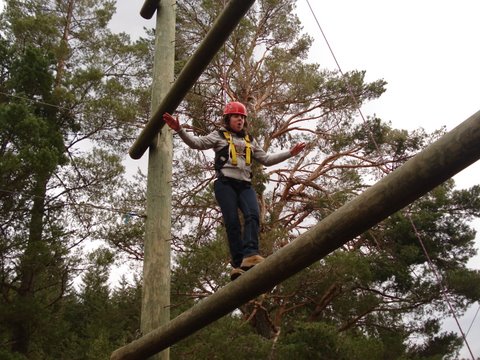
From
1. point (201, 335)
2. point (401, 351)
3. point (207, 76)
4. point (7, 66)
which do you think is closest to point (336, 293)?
point (401, 351)

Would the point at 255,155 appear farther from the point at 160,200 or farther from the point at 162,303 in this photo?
the point at 162,303

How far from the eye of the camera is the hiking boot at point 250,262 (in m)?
3.17

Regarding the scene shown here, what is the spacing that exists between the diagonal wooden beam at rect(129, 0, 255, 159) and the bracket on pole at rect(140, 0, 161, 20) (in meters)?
1.40

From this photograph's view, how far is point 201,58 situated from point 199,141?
0.73m

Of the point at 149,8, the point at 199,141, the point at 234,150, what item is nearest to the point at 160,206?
the point at 199,141

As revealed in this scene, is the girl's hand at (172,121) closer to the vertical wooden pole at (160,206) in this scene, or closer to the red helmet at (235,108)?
the red helmet at (235,108)

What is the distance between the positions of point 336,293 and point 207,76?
6081 mm

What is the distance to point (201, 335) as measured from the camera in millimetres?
8680

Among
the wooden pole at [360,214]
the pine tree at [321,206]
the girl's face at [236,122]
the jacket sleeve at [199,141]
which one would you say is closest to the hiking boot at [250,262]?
the wooden pole at [360,214]

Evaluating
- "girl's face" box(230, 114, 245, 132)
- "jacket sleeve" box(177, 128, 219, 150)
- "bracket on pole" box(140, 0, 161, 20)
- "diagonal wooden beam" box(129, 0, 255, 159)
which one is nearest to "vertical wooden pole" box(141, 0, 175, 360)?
"bracket on pole" box(140, 0, 161, 20)

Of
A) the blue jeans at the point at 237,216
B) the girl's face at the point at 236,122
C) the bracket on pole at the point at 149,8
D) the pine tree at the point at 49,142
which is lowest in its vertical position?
the blue jeans at the point at 237,216

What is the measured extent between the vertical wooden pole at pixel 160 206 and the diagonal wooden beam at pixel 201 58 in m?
0.24

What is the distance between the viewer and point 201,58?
121 inches

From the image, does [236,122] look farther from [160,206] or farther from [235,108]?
[160,206]
